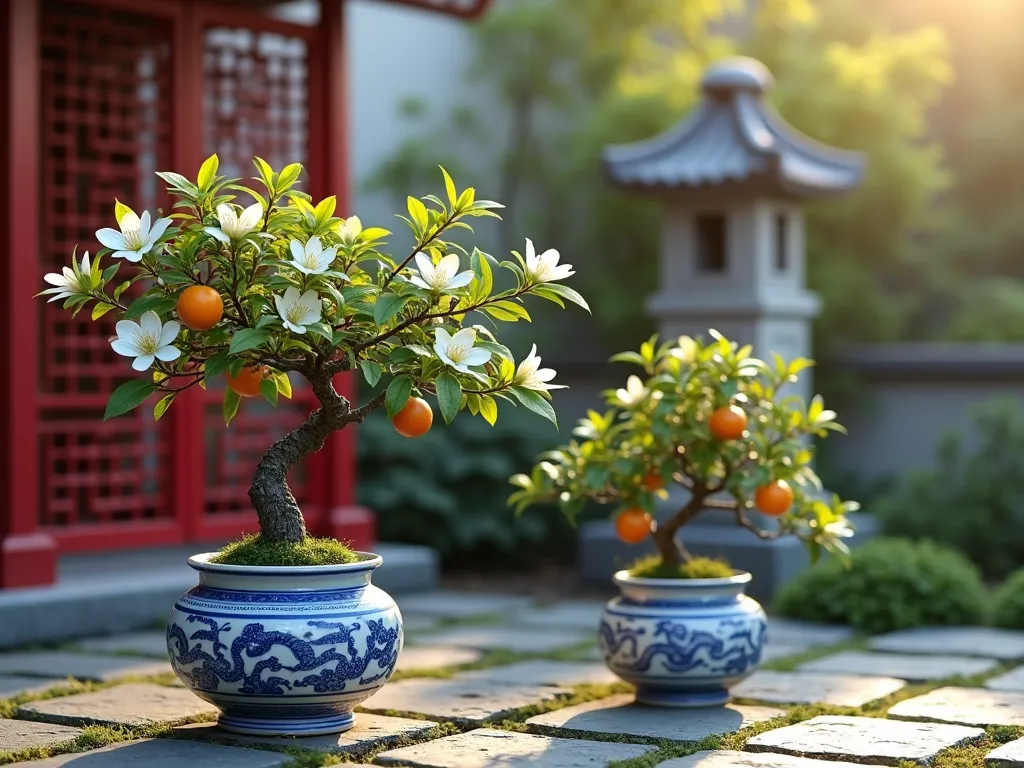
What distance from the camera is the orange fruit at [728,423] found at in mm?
4945

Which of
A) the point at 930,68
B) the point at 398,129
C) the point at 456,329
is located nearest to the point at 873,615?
the point at 456,329

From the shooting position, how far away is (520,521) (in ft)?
30.6

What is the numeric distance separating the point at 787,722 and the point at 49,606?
129 inches

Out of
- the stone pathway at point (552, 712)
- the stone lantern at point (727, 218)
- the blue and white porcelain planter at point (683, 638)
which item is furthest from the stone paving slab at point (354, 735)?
the stone lantern at point (727, 218)

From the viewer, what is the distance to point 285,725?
167 inches

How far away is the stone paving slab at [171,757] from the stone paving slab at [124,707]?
0.39 m

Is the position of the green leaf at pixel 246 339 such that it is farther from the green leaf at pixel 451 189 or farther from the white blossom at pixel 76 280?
the green leaf at pixel 451 189

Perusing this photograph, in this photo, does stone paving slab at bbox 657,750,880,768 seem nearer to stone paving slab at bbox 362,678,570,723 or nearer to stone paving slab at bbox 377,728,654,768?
stone paving slab at bbox 377,728,654,768

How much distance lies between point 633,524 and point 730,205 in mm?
3798

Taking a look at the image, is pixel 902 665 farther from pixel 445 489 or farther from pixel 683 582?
pixel 445 489

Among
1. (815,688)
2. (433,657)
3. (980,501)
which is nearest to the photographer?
(815,688)

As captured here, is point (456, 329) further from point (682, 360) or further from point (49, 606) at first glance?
point (49, 606)

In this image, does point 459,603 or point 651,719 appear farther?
point 459,603

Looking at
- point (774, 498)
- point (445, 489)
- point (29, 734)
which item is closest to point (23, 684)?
point (29, 734)
